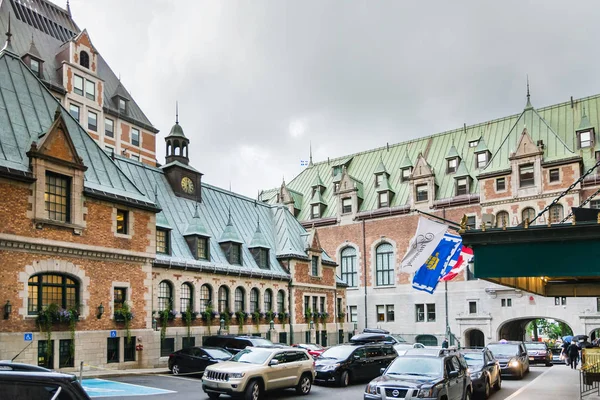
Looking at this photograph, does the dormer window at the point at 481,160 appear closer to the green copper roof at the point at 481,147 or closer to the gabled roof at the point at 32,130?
the green copper roof at the point at 481,147

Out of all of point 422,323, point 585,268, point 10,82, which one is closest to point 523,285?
point 585,268

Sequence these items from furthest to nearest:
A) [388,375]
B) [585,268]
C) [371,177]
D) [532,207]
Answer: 1. [371,177]
2. [532,207]
3. [388,375]
4. [585,268]

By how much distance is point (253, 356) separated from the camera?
64.6 ft

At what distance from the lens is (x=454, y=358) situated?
17109 mm

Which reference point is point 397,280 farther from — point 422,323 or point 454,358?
point 454,358

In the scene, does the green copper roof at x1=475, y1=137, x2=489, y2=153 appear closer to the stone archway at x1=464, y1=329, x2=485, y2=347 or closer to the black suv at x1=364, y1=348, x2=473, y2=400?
the stone archway at x1=464, y1=329, x2=485, y2=347

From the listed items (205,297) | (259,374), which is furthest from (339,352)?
(205,297)

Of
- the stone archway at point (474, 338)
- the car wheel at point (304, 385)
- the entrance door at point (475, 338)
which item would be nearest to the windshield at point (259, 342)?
the car wheel at point (304, 385)

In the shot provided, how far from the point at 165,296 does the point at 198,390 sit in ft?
37.1

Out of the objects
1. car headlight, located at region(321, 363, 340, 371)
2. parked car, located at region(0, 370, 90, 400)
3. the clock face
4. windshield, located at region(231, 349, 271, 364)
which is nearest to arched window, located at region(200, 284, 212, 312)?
the clock face

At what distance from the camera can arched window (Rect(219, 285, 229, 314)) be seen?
115ft

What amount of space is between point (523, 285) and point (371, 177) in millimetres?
42556

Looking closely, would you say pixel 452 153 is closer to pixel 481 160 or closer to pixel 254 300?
pixel 481 160

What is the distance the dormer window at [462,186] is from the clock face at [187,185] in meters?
26.4
